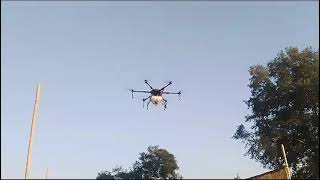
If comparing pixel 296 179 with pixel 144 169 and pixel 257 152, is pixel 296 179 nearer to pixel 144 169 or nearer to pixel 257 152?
pixel 257 152

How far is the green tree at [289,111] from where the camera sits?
43.7 meters

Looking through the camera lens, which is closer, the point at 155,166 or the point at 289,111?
the point at 289,111

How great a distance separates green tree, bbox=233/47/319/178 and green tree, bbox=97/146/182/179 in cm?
5997

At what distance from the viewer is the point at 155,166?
106 meters

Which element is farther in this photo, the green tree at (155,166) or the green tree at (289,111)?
the green tree at (155,166)

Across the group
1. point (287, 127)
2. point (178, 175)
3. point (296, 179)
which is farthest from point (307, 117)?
point (178, 175)

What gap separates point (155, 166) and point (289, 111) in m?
65.0

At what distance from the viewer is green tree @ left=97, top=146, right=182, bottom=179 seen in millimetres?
105812

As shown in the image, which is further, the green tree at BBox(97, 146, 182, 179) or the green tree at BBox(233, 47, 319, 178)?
the green tree at BBox(97, 146, 182, 179)

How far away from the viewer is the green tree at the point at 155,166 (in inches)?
4166

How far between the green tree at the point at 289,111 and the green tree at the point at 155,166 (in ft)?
197

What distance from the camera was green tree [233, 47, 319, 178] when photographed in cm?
4366

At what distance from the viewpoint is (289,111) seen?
4544cm

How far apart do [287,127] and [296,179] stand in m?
5.93
